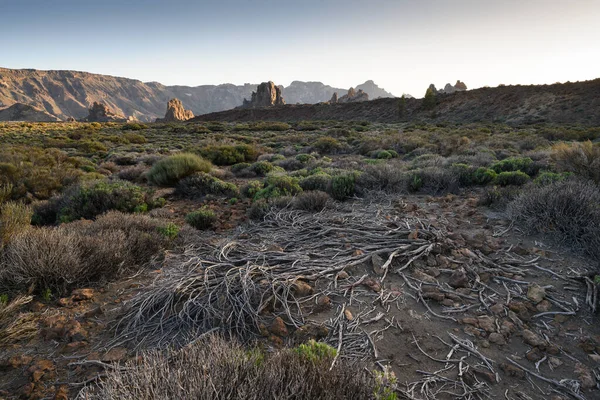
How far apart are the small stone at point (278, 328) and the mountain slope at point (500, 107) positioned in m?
37.9

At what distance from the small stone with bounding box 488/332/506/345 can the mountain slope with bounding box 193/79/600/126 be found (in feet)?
121

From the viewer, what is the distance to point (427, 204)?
5492 millimetres

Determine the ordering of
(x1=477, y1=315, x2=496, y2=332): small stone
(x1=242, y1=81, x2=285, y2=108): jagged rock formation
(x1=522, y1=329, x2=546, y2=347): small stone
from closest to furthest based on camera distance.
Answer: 1. (x1=522, y1=329, x2=546, y2=347): small stone
2. (x1=477, y1=315, x2=496, y2=332): small stone
3. (x1=242, y1=81, x2=285, y2=108): jagged rock formation

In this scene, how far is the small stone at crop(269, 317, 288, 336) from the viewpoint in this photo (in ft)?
7.82

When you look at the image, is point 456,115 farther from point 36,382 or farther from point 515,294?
point 36,382

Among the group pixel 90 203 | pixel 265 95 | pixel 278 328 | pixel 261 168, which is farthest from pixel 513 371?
pixel 265 95

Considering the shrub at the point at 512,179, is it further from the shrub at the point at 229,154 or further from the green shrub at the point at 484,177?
the shrub at the point at 229,154

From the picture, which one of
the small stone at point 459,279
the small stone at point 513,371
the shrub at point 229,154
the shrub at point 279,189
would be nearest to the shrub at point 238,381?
the small stone at point 513,371

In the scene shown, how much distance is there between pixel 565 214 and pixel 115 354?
494cm

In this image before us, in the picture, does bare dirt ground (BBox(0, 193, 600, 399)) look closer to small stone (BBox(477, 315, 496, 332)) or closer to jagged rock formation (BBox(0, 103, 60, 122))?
small stone (BBox(477, 315, 496, 332))

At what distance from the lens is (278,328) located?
2404 millimetres

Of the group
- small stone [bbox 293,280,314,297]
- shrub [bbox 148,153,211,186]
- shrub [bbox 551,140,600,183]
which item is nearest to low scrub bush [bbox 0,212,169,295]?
small stone [bbox 293,280,314,297]

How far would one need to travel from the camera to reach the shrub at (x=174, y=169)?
26.1 feet

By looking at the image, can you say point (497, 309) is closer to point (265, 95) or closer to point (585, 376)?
point (585, 376)
